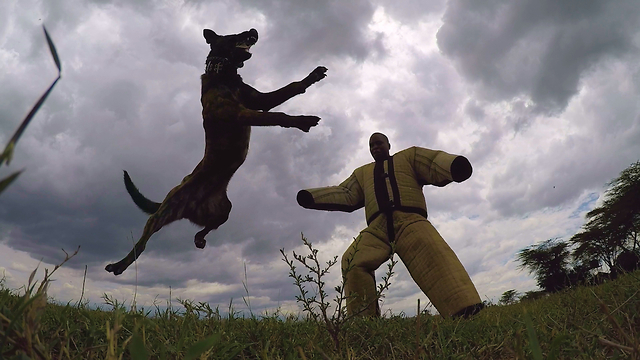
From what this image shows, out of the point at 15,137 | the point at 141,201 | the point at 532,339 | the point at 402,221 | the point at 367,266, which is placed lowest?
the point at 532,339

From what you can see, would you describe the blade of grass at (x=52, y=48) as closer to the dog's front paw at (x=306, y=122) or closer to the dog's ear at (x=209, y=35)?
the dog's front paw at (x=306, y=122)

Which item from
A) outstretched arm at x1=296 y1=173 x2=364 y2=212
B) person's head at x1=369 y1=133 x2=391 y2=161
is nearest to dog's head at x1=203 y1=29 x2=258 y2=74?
outstretched arm at x1=296 y1=173 x2=364 y2=212

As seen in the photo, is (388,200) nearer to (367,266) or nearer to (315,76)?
(367,266)

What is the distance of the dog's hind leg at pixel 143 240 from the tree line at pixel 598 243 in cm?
960

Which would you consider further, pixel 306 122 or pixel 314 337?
pixel 306 122

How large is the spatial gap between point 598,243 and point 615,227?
2.09ft

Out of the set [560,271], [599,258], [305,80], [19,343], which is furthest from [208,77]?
[560,271]

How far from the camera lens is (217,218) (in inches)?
186

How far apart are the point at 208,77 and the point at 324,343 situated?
2950mm

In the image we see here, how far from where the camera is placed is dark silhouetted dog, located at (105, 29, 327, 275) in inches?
158

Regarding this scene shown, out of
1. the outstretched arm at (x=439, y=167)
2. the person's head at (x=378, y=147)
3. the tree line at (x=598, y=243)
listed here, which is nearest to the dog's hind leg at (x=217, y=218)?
the person's head at (x=378, y=147)

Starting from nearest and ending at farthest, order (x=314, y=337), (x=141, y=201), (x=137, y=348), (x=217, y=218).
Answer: (x=137, y=348) < (x=314, y=337) < (x=217, y=218) < (x=141, y=201)

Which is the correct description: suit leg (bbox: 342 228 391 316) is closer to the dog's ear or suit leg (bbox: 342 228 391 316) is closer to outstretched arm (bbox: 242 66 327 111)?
outstretched arm (bbox: 242 66 327 111)

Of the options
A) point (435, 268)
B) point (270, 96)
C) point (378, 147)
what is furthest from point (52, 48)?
point (378, 147)
